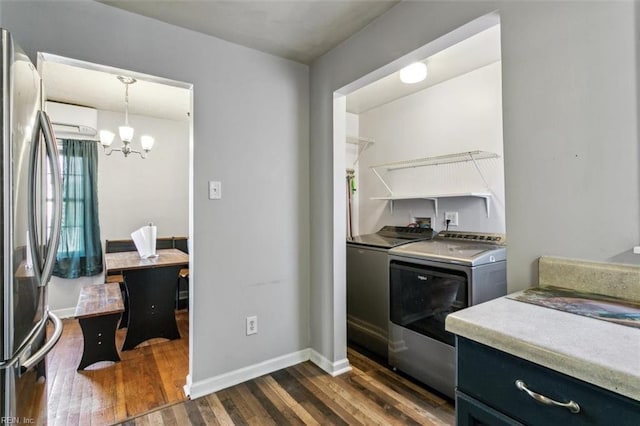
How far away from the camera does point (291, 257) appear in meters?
2.47

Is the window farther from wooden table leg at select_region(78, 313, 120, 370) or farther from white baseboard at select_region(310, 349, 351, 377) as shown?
white baseboard at select_region(310, 349, 351, 377)

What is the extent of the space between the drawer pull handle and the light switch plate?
1.85 meters

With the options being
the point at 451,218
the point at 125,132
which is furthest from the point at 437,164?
the point at 125,132

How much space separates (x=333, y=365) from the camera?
230 centimetres

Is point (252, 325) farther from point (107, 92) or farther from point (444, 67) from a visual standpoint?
point (107, 92)

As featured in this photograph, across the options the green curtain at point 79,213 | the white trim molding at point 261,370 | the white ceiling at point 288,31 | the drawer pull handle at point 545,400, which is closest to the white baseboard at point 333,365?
the white trim molding at point 261,370

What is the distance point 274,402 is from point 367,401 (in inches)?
22.4

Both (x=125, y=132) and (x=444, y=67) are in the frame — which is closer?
(x=444, y=67)

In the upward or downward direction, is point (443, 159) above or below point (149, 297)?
above

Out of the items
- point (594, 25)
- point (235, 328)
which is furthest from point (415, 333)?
point (594, 25)

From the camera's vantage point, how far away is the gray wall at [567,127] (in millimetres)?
1022

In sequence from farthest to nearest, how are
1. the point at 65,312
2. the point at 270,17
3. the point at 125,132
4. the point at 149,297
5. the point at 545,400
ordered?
the point at 65,312 → the point at 125,132 → the point at 149,297 → the point at 270,17 → the point at 545,400

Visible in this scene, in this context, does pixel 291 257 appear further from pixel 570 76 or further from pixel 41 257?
pixel 570 76

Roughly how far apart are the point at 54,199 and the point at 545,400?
180 centimetres
